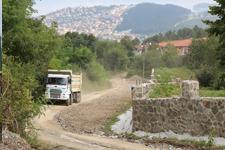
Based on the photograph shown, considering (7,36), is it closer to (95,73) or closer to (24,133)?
(24,133)

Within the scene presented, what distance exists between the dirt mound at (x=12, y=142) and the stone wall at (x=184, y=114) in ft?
30.1

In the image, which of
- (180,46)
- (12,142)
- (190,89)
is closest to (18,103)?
(12,142)

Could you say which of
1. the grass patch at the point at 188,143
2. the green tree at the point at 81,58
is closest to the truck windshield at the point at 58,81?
the grass patch at the point at 188,143

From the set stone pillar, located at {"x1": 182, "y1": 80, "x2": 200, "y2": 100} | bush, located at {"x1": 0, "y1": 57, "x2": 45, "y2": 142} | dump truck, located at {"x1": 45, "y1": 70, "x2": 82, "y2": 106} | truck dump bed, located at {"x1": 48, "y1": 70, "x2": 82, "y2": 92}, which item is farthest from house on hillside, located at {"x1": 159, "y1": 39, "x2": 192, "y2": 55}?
bush, located at {"x1": 0, "y1": 57, "x2": 45, "y2": 142}

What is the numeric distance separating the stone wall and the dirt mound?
30.1 feet

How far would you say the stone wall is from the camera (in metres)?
21.3

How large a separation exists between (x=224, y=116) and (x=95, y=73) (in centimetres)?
6498

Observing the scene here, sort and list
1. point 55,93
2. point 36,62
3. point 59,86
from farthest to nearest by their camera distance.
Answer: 1. point 59,86
2. point 55,93
3. point 36,62

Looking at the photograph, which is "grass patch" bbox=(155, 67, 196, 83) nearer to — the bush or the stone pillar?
the stone pillar

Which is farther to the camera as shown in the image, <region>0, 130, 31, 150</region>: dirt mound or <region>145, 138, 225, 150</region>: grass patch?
<region>145, 138, 225, 150</region>: grass patch

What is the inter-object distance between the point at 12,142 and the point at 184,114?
10053 mm

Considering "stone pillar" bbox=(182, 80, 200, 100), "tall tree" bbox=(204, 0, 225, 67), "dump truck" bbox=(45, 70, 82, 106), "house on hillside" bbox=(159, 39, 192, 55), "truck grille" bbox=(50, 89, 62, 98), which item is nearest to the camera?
"stone pillar" bbox=(182, 80, 200, 100)

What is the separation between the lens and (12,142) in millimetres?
13828

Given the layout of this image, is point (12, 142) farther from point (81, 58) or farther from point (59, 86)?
point (81, 58)
